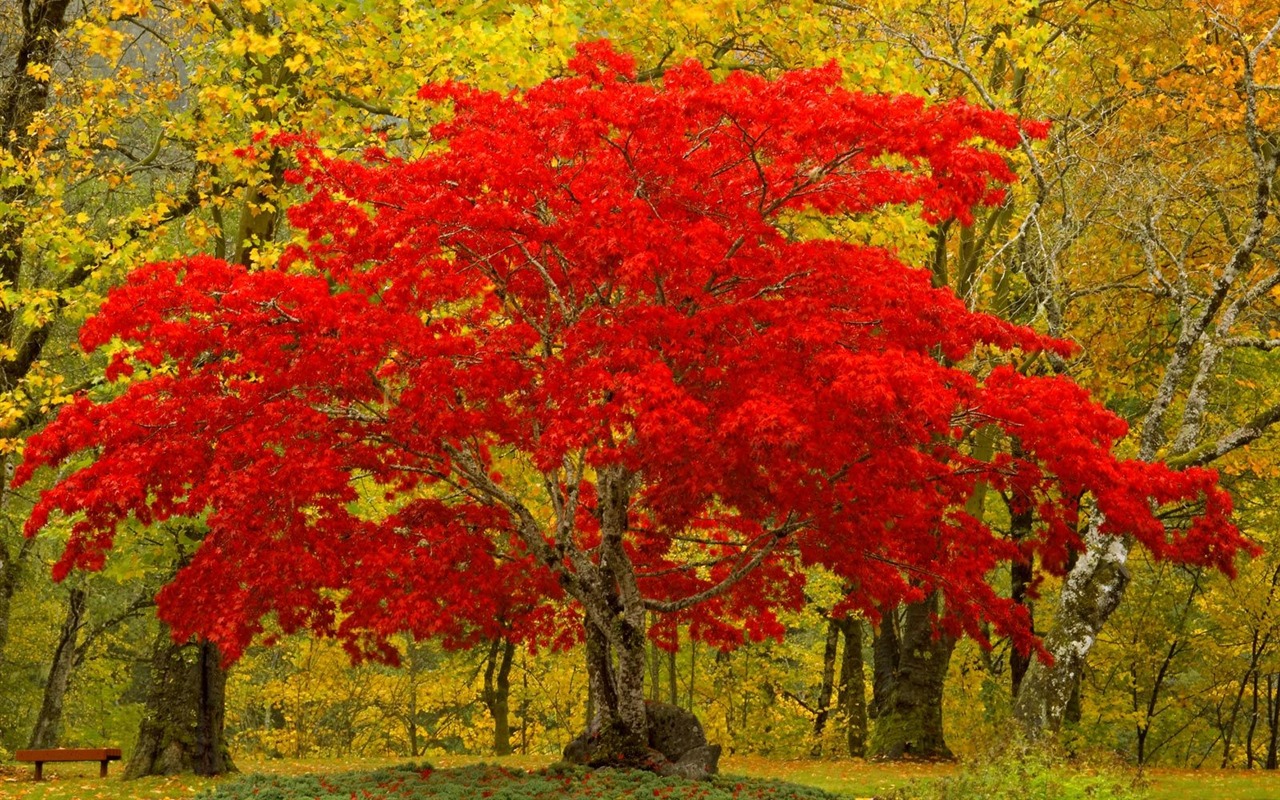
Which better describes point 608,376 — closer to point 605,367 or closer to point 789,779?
point 605,367

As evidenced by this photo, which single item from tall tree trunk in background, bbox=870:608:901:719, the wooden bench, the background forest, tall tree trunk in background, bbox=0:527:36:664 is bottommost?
the wooden bench

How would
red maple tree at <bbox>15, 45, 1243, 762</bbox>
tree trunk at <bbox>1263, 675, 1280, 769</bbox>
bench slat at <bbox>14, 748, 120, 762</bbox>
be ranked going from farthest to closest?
tree trunk at <bbox>1263, 675, 1280, 769</bbox>, bench slat at <bbox>14, 748, 120, 762</bbox>, red maple tree at <bbox>15, 45, 1243, 762</bbox>

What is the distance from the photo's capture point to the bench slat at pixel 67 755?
1677 centimetres

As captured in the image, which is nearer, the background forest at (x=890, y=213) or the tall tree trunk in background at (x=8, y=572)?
the background forest at (x=890, y=213)

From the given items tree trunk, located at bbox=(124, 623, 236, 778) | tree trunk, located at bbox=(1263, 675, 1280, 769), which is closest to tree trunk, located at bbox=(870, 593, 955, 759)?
tree trunk, located at bbox=(1263, 675, 1280, 769)

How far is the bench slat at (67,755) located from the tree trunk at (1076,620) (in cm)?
1211

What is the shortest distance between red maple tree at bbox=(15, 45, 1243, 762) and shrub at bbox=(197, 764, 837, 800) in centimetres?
111

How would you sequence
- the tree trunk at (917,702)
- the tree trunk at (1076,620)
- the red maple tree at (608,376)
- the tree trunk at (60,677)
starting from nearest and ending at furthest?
1. the red maple tree at (608,376)
2. the tree trunk at (1076,620)
3. the tree trunk at (917,702)
4. the tree trunk at (60,677)

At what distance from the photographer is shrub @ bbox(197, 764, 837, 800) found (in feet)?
36.3

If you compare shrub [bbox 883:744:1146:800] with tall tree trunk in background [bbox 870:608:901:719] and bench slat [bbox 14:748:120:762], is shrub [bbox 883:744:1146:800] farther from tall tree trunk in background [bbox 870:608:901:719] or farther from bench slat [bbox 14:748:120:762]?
bench slat [bbox 14:748:120:762]

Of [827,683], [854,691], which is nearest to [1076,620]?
[854,691]

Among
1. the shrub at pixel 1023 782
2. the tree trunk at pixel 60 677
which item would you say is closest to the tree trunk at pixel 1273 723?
the shrub at pixel 1023 782

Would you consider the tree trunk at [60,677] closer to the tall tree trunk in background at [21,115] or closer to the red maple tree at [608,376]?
the tall tree trunk in background at [21,115]

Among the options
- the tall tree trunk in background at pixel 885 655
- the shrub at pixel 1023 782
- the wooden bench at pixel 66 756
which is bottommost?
the wooden bench at pixel 66 756
